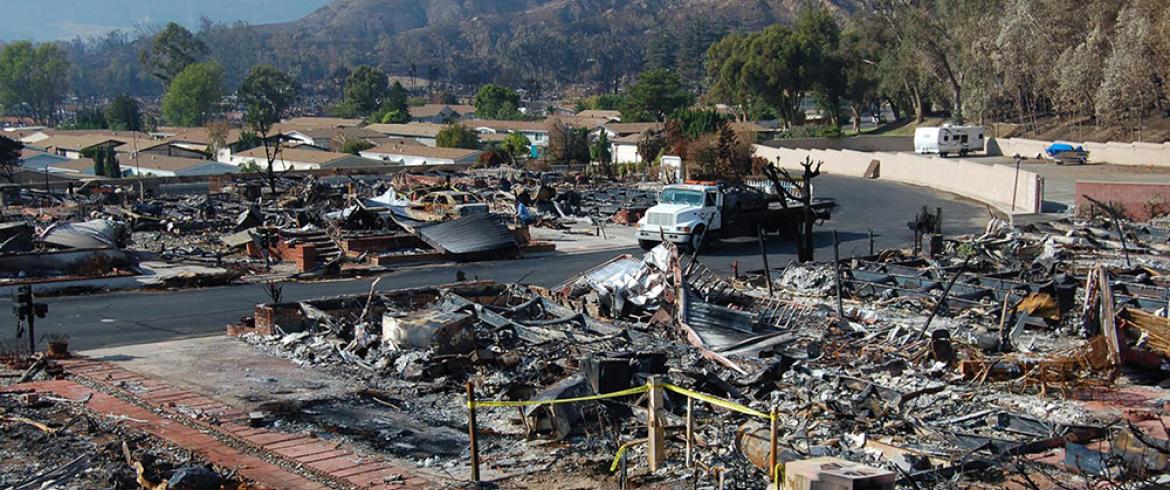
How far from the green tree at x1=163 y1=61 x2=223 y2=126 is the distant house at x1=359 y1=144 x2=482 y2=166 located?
81.9 metres

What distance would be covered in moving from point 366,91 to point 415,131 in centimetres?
5231

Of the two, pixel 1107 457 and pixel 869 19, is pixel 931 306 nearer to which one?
pixel 1107 457

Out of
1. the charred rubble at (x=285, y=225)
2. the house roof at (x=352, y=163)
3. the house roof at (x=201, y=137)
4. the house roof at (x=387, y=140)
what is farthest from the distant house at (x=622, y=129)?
the charred rubble at (x=285, y=225)

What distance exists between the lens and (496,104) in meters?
151

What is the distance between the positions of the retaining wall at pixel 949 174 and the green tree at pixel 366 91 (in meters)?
103

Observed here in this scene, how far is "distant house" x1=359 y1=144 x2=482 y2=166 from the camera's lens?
83.7 meters

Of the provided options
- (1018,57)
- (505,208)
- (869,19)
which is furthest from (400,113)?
(505,208)

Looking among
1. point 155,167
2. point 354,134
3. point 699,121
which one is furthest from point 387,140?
point 699,121

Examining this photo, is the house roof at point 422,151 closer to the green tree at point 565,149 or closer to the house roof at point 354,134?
the house roof at point 354,134

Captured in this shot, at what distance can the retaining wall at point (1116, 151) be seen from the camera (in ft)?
170

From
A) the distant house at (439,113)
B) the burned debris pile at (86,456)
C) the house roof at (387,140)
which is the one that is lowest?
the burned debris pile at (86,456)

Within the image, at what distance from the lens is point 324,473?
11.9 meters

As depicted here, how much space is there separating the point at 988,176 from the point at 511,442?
3698 centimetres

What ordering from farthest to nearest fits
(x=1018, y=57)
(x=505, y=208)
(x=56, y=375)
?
1. (x=1018, y=57)
2. (x=505, y=208)
3. (x=56, y=375)
